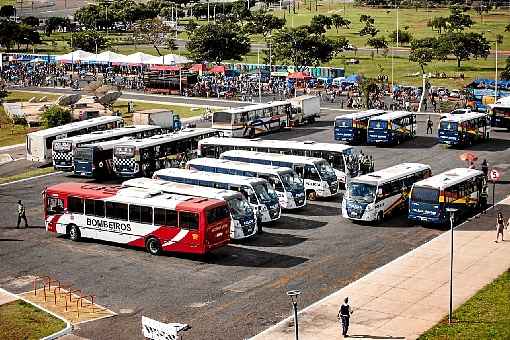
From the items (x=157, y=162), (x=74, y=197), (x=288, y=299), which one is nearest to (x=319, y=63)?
(x=157, y=162)

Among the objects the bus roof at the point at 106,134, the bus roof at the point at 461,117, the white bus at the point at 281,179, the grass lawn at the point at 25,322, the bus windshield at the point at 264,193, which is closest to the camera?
the grass lawn at the point at 25,322

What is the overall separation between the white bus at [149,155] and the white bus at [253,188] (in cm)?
1018

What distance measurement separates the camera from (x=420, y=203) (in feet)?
130

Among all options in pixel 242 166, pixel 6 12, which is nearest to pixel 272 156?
pixel 242 166

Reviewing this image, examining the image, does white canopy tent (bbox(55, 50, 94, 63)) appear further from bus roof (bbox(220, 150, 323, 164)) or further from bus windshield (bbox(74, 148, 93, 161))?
bus roof (bbox(220, 150, 323, 164))

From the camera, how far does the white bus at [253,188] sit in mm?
39219

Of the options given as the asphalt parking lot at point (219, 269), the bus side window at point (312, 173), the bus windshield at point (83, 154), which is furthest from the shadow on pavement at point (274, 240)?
the bus windshield at point (83, 154)

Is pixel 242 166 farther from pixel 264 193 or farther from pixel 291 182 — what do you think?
pixel 264 193

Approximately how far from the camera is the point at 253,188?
39219mm

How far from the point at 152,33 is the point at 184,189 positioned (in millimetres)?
93508

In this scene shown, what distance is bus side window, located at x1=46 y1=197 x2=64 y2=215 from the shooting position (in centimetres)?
3847

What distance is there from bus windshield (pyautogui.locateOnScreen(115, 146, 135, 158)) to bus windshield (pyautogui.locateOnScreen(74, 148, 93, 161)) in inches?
65.1

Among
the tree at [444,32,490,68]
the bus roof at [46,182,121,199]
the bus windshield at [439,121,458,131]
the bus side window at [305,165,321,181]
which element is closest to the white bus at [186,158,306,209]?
the bus side window at [305,165,321,181]

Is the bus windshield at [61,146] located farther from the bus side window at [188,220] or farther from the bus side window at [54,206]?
the bus side window at [188,220]
